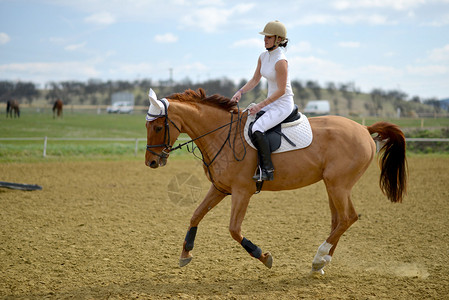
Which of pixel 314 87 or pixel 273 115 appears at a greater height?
pixel 314 87

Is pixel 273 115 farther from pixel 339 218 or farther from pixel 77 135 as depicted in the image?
pixel 77 135

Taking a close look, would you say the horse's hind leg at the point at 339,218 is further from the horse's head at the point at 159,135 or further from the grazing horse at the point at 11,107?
the grazing horse at the point at 11,107

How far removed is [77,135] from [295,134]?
76.6 feet

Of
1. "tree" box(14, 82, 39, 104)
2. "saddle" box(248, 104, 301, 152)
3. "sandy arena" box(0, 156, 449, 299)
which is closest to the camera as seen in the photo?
"sandy arena" box(0, 156, 449, 299)

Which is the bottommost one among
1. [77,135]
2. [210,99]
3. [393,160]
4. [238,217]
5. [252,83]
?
[77,135]

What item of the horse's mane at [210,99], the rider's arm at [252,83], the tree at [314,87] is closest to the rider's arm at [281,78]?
the rider's arm at [252,83]

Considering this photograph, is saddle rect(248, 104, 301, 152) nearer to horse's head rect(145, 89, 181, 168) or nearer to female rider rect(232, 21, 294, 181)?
female rider rect(232, 21, 294, 181)

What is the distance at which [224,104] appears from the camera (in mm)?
5348

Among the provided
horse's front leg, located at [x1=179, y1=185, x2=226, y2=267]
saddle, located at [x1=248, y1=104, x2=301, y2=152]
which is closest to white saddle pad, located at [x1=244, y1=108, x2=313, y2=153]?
saddle, located at [x1=248, y1=104, x2=301, y2=152]

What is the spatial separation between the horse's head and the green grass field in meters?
11.3

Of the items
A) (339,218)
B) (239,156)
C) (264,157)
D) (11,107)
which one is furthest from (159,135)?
(11,107)

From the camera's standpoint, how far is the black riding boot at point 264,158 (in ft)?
16.2

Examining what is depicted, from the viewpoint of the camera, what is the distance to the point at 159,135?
4895 mm

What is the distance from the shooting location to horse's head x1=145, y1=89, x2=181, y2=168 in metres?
4.86
